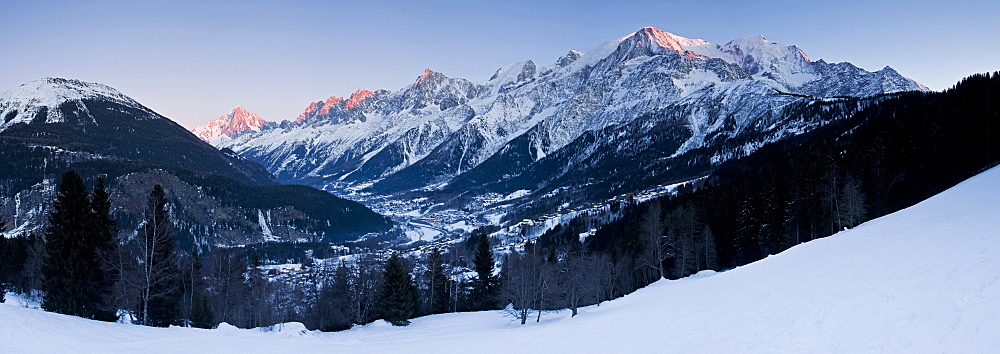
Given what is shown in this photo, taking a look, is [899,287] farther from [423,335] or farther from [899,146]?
[899,146]

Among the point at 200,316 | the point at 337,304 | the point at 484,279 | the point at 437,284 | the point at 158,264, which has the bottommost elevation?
the point at 337,304

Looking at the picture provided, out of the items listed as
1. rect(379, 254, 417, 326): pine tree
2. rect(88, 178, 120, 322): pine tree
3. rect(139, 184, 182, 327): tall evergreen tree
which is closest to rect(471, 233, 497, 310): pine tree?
rect(379, 254, 417, 326): pine tree

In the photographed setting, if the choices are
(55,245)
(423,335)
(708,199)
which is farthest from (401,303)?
(708,199)

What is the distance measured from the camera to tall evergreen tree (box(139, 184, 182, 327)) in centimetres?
3022

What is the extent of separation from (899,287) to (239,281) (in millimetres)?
62605

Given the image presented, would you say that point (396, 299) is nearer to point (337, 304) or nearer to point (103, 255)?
point (337, 304)

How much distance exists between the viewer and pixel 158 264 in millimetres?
32031

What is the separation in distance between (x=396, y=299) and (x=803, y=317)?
34.0 m

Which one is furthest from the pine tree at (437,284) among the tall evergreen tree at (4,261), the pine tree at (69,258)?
the tall evergreen tree at (4,261)

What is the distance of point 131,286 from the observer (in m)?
31.3

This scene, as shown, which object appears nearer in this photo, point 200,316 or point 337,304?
point 200,316

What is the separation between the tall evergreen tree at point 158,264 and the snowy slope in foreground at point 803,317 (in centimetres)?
728

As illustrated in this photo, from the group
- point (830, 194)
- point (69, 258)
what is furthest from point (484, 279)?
point (830, 194)

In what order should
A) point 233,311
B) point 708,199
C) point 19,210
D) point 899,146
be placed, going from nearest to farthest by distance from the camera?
point 233,311, point 899,146, point 708,199, point 19,210
